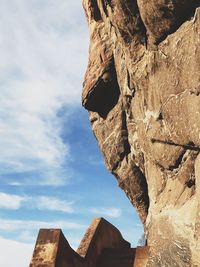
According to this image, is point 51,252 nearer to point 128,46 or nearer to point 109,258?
point 109,258

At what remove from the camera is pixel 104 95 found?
65.6ft

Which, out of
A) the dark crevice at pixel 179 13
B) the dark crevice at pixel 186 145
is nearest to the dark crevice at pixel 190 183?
the dark crevice at pixel 186 145

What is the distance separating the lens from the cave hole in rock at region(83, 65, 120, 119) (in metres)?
19.3

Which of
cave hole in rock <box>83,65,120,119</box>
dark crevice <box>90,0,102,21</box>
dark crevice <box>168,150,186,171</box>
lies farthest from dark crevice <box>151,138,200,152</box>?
dark crevice <box>90,0,102,21</box>

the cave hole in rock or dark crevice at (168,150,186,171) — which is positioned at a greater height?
the cave hole in rock

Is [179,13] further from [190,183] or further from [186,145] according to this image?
[190,183]

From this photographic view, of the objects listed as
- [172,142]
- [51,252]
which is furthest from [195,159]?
[51,252]

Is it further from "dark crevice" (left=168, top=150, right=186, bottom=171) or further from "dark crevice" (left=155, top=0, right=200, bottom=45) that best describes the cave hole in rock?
"dark crevice" (left=168, top=150, right=186, bottom=171)

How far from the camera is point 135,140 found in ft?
57.7

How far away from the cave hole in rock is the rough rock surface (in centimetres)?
48

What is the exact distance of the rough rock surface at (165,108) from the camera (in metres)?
11.7

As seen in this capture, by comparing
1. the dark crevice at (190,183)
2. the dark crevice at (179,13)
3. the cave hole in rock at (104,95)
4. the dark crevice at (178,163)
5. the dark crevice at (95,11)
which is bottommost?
the dark crevice at (190,183)

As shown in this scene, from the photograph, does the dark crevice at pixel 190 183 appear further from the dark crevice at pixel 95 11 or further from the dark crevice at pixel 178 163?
the dark crevice at pixel 95 11

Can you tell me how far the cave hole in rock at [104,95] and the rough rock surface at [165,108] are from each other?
1.59ft
